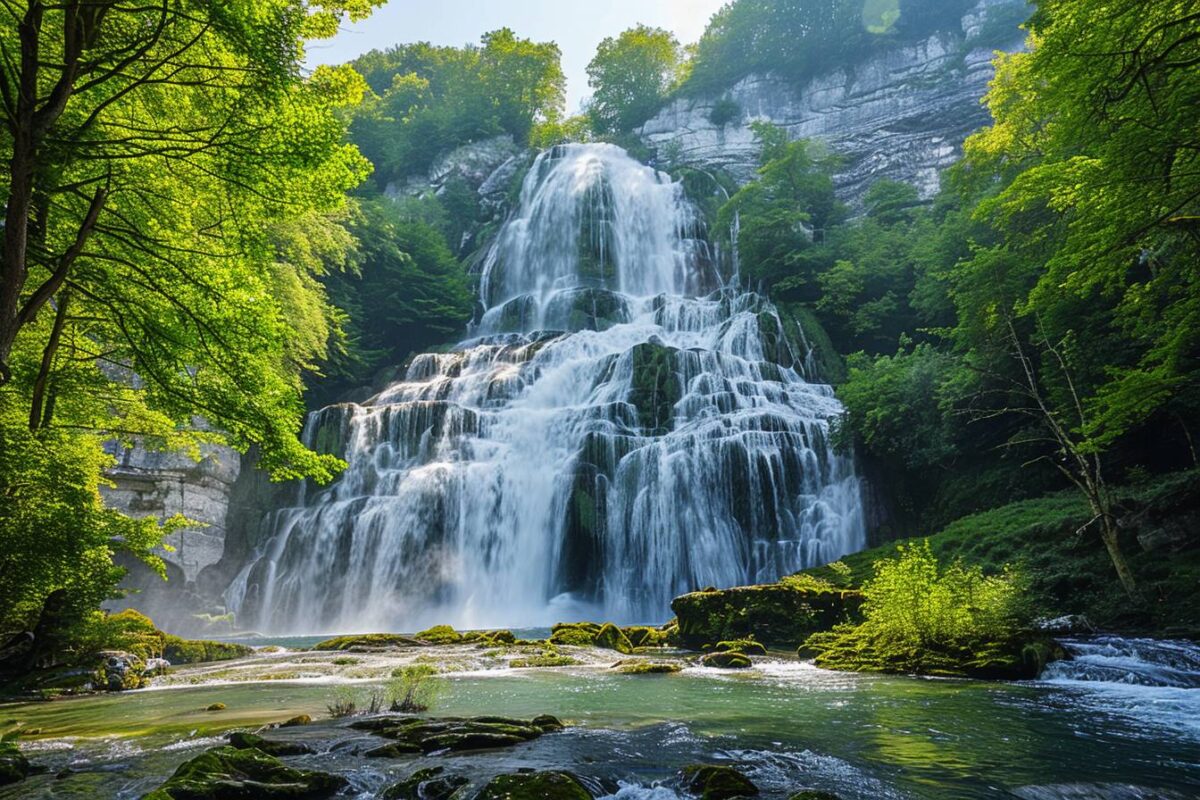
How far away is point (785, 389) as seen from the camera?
25500mm

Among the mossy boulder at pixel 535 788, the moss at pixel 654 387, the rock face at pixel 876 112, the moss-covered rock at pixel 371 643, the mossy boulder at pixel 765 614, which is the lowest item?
the mossy boulder at pixel 535 788

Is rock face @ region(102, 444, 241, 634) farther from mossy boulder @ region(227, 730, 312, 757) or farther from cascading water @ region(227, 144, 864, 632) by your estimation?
mossy boulder @ region(227, 730, 312, 757)

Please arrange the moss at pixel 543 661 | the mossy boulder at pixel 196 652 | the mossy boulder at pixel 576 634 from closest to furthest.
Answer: the moss at pixel 543 661 < the mossy boulder at pixel 196 652 < the mossy boulder at pixel 576 634

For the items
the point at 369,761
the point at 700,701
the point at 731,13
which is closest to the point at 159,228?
the point at 369,761

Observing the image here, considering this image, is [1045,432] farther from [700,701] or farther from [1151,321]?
[700,701]

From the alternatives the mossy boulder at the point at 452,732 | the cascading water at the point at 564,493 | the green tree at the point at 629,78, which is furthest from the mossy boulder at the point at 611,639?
the green tree at the point at 629,78

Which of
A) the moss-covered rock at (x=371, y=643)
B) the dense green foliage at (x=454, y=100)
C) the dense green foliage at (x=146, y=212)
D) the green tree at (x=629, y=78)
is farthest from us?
the green tree at (x=629, y=78)

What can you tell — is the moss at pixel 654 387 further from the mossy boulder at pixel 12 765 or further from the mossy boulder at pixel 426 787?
the mossy boulder at pixel 12 765

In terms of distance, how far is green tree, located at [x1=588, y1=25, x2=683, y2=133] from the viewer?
191 feet

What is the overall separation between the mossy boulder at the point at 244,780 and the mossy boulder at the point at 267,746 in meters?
0.60

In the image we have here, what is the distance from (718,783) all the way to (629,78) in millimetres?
63417

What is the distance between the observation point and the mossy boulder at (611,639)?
13230 millimetres

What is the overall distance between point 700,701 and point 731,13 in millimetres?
63703

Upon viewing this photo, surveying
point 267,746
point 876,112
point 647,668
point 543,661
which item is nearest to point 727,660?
point 647,668
